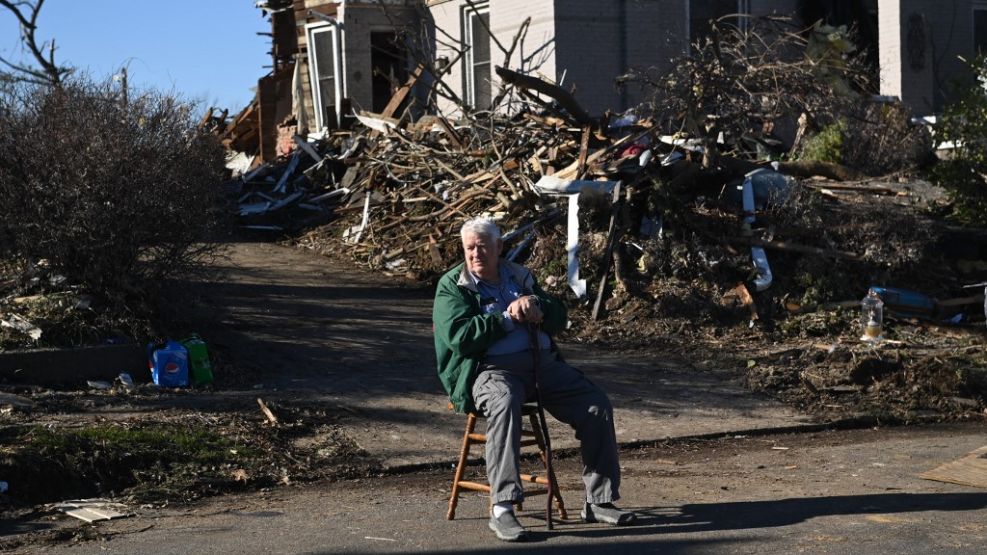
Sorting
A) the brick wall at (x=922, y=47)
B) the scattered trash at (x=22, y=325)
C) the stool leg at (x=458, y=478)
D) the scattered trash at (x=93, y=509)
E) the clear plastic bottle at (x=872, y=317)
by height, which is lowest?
the scattered trash at (x=93, y=509)

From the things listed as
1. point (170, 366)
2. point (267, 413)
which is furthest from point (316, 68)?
point (267, 413)

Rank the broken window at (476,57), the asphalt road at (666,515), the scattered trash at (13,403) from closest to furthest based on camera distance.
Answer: the asphalt road at (666,515)
the scattered trash at (13,403)
the broken window at (476,57)

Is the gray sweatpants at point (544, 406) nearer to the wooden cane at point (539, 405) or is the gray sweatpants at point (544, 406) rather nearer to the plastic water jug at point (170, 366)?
the wooden cane at point (539, 405)

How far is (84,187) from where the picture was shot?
9.25 metres

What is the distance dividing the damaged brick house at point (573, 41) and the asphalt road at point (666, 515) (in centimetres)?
872

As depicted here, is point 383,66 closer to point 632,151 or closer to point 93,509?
point 632,151

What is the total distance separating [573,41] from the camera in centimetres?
1731

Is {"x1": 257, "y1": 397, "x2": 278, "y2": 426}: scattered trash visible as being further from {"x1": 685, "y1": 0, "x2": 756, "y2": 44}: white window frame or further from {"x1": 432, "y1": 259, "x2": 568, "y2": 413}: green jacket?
{"x1": 685, "y1": 0, "x2": 756, "y2": 44}: white window frame

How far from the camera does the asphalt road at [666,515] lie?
593 cm

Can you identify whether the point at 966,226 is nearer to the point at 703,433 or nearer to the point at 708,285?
the point at 708,285

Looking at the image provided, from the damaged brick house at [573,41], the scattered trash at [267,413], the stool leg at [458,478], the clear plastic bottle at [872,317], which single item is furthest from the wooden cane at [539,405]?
the damaged brick house at [573,41]

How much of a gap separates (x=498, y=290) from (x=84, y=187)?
4.15m

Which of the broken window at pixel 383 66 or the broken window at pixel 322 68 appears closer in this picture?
the broken window at pixel 383 66

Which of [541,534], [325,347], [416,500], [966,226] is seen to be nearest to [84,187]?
[325,347]
